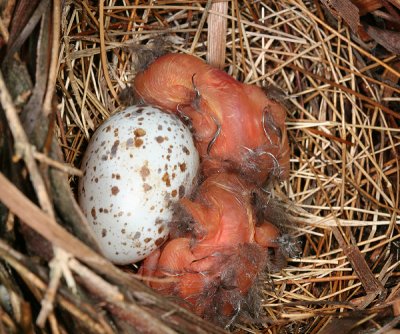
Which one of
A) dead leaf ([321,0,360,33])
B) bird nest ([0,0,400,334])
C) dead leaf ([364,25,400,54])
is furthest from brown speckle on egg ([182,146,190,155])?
dead leaf ([364,25,400,54])

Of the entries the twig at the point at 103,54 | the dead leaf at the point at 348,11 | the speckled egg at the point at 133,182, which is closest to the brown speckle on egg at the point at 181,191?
the speckled egg at the point at 133,182

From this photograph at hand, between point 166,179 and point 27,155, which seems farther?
point 166,179

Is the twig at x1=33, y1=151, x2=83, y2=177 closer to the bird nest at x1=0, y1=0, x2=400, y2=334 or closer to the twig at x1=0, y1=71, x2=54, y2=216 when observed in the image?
the twig at x1=0, y1=71, x2=54, y2=216

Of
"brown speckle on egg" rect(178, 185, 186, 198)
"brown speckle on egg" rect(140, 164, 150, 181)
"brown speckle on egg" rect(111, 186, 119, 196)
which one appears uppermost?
"brown speckle on egg" rect(140, 164, 150, 181)

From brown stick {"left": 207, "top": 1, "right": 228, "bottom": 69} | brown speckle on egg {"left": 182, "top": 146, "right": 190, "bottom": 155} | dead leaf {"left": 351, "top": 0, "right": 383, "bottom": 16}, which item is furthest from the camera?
brown stick {"left": 207, "top": 1, "right": 228, "bottom": 69}

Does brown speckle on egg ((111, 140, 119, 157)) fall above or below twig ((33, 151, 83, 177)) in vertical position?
below

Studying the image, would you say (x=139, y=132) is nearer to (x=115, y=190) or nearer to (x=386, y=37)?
(x=115, y=190)

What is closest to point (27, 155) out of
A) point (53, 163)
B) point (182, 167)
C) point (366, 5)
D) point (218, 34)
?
point (53, 163)
